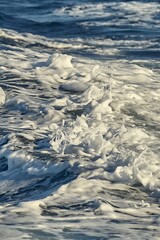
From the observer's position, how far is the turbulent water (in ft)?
18.0

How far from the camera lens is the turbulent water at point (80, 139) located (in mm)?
5473

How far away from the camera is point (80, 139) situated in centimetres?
727

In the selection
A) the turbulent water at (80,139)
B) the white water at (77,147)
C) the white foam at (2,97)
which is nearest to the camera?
the turbulent water at (80,139)

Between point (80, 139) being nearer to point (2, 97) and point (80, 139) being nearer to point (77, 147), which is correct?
point (77, 147)

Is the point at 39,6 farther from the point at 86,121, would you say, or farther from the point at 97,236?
the point at 97,236

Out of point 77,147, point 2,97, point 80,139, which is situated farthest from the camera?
point 2,97

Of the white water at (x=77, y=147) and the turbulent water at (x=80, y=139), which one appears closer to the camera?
the turbulent water at (x=80, y=139)

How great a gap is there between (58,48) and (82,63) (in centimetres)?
255

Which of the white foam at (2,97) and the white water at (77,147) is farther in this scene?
the white foam at (2,97)

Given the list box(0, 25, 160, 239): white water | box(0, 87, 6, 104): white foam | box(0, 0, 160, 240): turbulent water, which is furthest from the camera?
box(0, 87, 6, 104): white foam

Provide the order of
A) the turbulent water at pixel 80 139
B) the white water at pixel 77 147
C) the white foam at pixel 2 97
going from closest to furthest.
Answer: the turbulent water at pixel 80 139 → the white water at pixel 77 147 → the white foam at pixel 2 97

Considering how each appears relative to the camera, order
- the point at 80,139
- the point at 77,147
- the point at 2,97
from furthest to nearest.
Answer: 1. the point at 2,97
2. the point at 80,139
3. the point at 77,147

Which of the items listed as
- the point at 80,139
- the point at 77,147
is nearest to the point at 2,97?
the point at 80,139

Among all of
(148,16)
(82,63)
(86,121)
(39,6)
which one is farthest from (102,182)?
(39,6)
